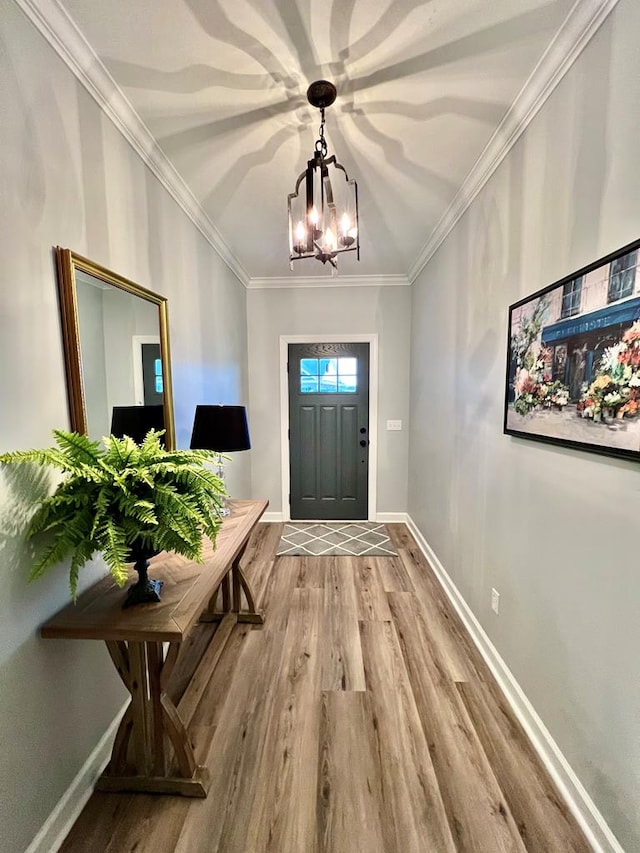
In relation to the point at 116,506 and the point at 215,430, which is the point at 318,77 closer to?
the point at 215,430

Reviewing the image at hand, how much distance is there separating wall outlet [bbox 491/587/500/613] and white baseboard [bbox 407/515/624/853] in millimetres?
199

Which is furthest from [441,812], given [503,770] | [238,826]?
[238,826]

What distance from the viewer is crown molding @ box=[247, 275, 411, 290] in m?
3.73

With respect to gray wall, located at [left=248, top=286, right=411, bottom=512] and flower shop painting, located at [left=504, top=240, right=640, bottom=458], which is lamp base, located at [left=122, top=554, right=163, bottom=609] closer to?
flower shop painting, located at [left=504, top=240, right=640, bottom=458]

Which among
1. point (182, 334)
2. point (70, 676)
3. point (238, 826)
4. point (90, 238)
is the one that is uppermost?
point (90, 238)

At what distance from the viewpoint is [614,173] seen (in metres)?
1.10

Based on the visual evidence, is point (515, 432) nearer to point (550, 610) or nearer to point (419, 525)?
point (550, 610)

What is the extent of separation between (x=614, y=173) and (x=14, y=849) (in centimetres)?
266

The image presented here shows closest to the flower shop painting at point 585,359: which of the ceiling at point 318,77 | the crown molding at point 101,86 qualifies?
the ceiling at point 318,77

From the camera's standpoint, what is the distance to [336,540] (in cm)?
355

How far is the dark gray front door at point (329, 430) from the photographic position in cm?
390

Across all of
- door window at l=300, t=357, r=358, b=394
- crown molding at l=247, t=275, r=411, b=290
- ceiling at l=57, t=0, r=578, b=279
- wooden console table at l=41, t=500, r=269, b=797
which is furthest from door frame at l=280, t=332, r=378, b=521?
wooden console table at l=41, t=500, r=269, b=797

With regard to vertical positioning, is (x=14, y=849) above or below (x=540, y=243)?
below

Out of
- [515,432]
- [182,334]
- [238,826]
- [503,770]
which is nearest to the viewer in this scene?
[238,826]
